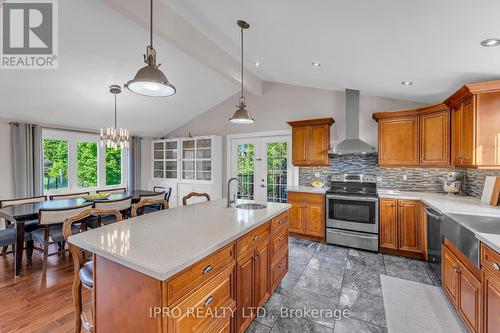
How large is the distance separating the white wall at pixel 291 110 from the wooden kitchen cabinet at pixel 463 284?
228 centimetres

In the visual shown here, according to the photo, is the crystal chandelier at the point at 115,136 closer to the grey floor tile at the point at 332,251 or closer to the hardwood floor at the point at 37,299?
the hardwood floor at the point at 37,299

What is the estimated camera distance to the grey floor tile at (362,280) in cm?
239

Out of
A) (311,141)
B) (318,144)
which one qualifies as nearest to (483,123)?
(318,144)

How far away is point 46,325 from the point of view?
185 centimetres

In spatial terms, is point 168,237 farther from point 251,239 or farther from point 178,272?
point 251,239

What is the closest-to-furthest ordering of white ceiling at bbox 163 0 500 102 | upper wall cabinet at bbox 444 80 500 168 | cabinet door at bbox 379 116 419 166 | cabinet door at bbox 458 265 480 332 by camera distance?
cabinet door at bbox 458 265 480 332 → white ceiling at bbox 163 0 500 102 → upper wall cabinet at bbox 444 80 500 168 → cabinet door at bbox 379 116 419 166

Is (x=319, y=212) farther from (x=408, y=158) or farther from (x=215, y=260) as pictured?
(x=215, y=260)

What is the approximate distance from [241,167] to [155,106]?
2.29m

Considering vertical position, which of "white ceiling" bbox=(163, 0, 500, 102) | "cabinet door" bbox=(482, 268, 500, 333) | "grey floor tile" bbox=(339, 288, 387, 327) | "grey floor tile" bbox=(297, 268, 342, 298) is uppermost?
"white ceiling" bbox=(163, 0, 500, 102)

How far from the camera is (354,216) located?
3477 millimetres

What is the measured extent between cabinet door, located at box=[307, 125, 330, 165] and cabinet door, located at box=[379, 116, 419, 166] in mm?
840

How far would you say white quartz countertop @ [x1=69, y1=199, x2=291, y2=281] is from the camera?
1.09m

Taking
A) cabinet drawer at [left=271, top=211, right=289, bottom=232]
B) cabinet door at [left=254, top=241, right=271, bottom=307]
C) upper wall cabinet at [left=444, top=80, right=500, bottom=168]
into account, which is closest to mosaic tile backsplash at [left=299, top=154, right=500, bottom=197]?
upper wall cabinet at [left=444, top=80, right=500, bottom=168]

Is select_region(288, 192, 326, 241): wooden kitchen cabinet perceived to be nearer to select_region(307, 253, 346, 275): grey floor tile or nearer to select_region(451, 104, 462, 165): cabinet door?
select_region(307, 253, 346, 275): grey floor tile
